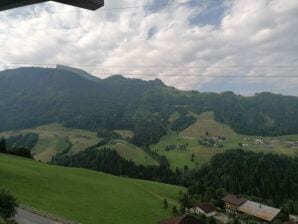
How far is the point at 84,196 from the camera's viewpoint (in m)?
83.0

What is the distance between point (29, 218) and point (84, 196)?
32.7 metres

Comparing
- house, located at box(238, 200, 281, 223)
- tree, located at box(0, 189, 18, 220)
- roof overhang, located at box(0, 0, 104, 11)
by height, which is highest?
roof overhang, located at box(0, 0, 104, 11)

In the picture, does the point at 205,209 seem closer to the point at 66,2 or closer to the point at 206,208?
the point at 206,208

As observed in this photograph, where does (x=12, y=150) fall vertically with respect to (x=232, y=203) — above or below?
above

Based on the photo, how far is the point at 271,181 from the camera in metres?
190

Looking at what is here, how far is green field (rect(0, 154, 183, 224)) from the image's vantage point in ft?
214

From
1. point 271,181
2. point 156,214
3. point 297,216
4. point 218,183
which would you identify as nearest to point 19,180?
point 156,214

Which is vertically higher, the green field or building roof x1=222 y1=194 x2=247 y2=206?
the green field

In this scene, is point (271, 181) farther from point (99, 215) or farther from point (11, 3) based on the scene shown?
point (11, 3)

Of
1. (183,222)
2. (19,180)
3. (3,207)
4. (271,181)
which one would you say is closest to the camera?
(3,207)

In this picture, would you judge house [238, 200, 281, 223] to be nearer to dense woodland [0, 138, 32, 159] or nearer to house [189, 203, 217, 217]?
house [189, 203, 217, 217]

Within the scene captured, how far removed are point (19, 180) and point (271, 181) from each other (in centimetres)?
14689

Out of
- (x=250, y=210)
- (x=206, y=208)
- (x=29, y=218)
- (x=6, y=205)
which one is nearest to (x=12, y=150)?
(x=206, y=208)

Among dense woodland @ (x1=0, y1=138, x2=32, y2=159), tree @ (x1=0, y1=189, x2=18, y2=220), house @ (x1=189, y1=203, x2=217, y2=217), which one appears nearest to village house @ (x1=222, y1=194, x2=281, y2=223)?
house @ (x1=189, y1=203, x2=217, y2=217)
